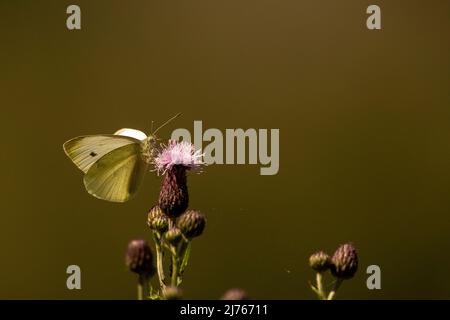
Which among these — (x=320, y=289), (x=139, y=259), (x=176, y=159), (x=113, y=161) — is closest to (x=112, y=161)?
(x=113, y=161)

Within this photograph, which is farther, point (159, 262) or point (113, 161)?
point (113, 161)

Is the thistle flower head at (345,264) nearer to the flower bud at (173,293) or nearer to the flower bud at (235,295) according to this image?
the flower bud at (235,295)

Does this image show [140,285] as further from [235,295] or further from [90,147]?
[90,147]

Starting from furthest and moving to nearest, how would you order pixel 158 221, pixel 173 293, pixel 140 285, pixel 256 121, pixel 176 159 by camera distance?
pixel 256 121 < pixel 176 159 < pixel 158 221 < pixel 140 285 < pixel 173 293

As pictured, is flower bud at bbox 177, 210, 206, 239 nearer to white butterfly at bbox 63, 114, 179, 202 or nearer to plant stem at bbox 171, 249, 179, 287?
plant stem at bbox 171, 249, 179, 287

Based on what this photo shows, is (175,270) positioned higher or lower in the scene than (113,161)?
lower

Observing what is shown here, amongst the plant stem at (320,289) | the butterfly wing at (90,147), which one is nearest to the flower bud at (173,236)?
the plant stem at (320,289)
